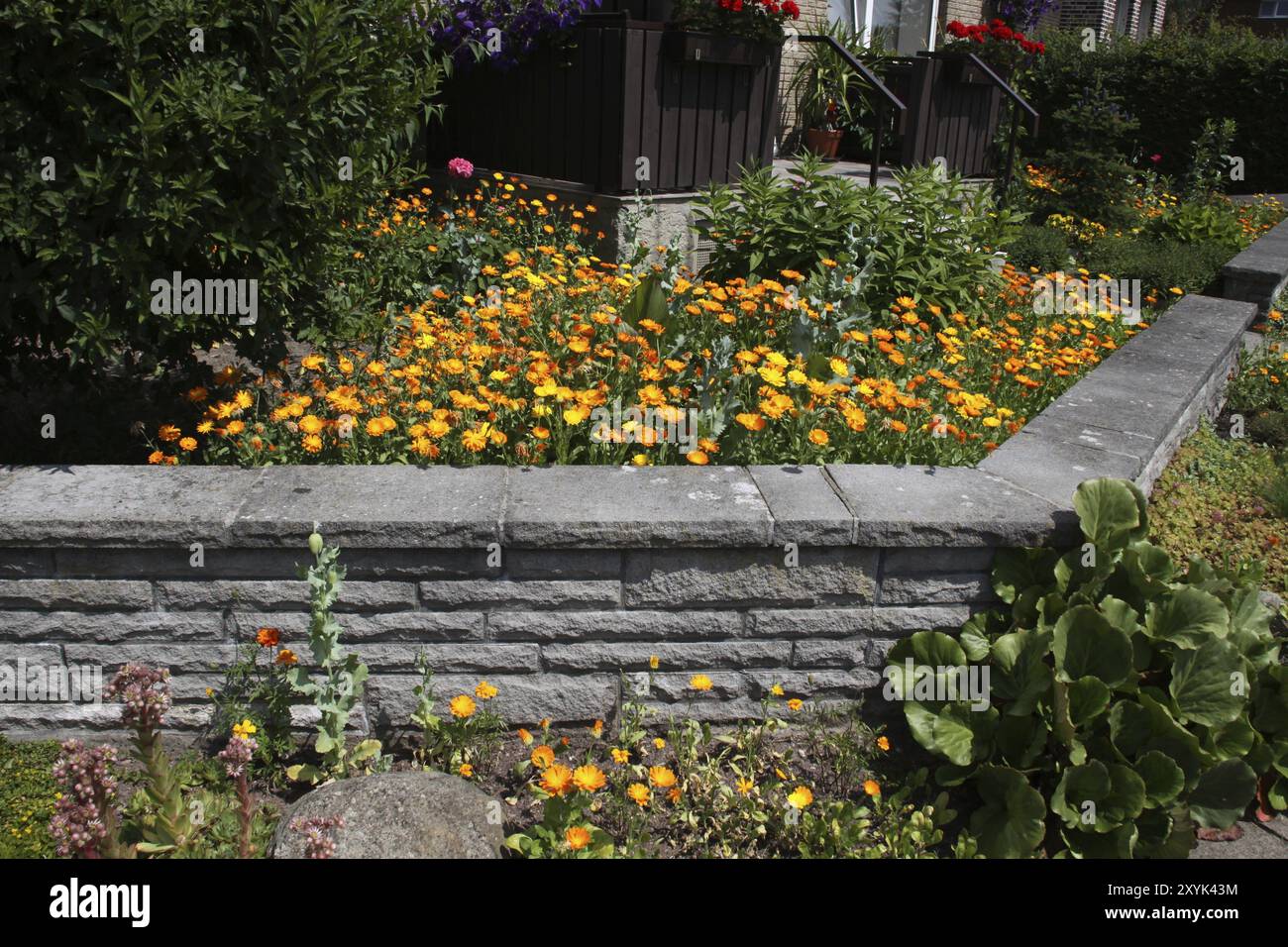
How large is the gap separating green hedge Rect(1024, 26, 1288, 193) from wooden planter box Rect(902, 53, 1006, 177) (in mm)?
1623

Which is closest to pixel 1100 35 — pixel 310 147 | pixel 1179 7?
pixel 1179 7

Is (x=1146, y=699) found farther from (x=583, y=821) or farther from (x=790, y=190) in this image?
(x=790, y=190)

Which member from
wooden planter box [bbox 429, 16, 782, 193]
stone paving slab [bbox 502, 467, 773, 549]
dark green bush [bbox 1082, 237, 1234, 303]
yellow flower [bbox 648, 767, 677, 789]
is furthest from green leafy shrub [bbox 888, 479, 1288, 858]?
dark green bush [bbox 1082, 237, 1234, 303]

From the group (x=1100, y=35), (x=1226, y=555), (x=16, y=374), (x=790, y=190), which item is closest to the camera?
(x=1226, y=555)

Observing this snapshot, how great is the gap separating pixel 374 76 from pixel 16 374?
205 cm

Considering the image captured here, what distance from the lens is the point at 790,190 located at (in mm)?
5629

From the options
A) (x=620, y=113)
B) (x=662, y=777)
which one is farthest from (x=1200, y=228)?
(x=662, y=777)

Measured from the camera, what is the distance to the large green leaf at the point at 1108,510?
2877 mm

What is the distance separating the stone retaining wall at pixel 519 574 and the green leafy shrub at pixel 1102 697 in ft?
0.41

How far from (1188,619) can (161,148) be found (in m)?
3.05

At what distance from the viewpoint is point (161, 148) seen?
2857mm

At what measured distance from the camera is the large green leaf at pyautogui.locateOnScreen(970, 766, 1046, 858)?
2600 mm

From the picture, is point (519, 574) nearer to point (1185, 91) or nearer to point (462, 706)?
point (462, 706)

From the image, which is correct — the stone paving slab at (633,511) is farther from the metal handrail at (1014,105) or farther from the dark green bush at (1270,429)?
the metal handrail at (1014,105)
